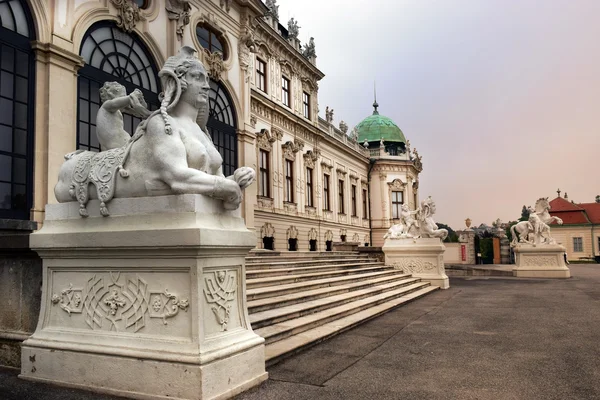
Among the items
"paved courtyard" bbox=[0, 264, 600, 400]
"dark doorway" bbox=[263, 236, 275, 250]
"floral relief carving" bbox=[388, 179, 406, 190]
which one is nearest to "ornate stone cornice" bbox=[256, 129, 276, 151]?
"dark doorway" bbox=[263, 236, 275, 250]

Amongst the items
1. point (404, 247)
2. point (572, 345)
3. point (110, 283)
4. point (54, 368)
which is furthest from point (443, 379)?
point (404, 247)

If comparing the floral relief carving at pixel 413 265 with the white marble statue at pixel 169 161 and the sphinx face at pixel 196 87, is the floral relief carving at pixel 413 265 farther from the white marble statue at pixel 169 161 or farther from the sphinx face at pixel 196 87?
the sphinx face at pixel 196 87

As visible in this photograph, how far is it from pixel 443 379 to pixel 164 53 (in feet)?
42.8

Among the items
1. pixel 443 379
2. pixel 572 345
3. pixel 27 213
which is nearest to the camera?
pixel 443 379

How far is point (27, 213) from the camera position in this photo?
34.8 ft

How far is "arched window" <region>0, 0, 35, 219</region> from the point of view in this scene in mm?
10195

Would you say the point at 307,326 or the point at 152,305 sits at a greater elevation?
Answer: the point at 152,305

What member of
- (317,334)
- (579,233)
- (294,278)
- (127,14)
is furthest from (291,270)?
(579,233)

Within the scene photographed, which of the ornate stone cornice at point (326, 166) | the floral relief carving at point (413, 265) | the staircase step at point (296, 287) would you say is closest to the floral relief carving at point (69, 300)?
the staircase step at point (296, 287)

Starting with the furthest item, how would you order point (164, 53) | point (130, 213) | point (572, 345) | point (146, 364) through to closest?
point (164, 53)
point (572, 345)
point (130, 213)
point (146, 364)

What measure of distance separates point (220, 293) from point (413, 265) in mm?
13038

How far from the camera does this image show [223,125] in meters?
17.5

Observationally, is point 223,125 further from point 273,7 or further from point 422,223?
point 273,7

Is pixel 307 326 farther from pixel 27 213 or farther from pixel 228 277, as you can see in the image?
pixel 27 213
